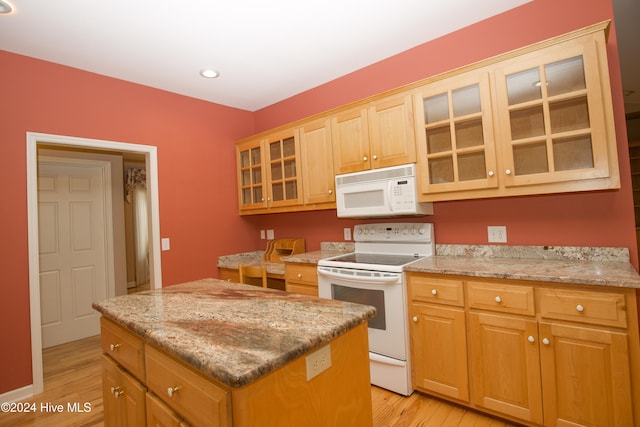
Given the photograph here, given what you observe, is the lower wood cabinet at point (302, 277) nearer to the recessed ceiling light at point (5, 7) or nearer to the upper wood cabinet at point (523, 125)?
the upper wood cabinet at point (523, 125)

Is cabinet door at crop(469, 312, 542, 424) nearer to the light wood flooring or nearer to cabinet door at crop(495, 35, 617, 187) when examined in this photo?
the light wood flooring

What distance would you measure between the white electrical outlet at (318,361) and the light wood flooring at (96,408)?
124 centimetres

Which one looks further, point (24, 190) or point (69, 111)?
point (69, 111)

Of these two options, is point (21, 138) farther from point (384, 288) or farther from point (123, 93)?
point (384, 288)

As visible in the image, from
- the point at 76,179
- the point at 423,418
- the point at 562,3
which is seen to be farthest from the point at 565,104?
the point at 76,179

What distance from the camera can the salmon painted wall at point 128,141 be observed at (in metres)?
2.38

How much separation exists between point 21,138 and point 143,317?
2.25m

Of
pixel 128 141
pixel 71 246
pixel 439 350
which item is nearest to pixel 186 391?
pixel 439 350

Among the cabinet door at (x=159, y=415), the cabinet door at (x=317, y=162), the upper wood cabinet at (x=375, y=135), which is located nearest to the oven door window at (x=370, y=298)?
the cabinet door at (x=317, y=162)

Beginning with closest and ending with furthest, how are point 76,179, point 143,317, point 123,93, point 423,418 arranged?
point 143,317
point 423,418
point 123,93
point 76,179

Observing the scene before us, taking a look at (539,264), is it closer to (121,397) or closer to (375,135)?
(375,135)

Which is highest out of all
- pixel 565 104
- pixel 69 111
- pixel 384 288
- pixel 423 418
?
pixel 69 111

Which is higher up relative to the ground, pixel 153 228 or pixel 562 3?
pixel 562 3

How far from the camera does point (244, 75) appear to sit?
10.0 ft
